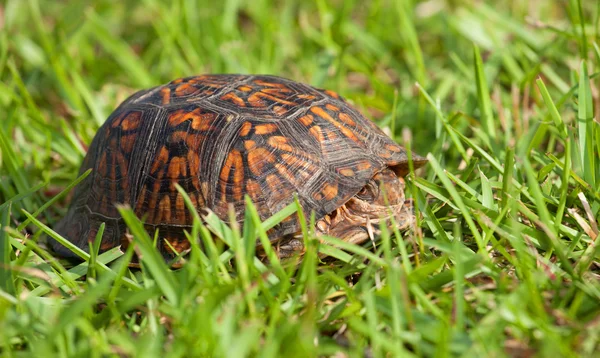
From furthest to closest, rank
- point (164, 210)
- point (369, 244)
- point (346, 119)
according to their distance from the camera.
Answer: point (346, 119) < point (164, 210) < point (369, 244)

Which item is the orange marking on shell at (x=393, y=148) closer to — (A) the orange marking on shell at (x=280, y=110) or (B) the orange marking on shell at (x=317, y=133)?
(B) the orange marking on shell at (x=317, y=133)

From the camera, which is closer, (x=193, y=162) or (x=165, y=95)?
(x=193, y=162)

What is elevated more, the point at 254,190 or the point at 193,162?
the point at 193,162

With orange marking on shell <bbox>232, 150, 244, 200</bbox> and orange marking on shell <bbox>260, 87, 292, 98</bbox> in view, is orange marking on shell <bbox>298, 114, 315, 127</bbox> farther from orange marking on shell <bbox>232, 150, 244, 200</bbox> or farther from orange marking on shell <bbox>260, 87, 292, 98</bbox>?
orange marking on shell <bbox>232, 150, 244, 200</bbox>

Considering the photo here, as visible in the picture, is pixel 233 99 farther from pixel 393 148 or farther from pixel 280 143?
pixel 393 148

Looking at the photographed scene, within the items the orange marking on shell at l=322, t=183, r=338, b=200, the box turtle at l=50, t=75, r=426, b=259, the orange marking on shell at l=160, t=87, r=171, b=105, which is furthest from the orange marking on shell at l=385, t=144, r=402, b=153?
the orange marking on shell at l=160, t=87, r=171, b=105

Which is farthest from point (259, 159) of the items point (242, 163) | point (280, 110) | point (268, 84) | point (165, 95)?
point (165, 95)
